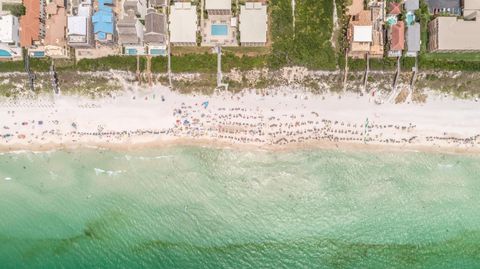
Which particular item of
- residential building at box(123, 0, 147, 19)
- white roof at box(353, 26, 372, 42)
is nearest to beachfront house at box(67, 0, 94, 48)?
residential building at box(123, 0, 147, 19)

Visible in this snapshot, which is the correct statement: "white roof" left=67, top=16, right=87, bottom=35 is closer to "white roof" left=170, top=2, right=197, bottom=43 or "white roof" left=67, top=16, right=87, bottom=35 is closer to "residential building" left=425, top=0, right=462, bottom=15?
"white roof" left=170, top=2, right=197, bottom=43

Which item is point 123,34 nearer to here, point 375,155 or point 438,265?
point 375,155

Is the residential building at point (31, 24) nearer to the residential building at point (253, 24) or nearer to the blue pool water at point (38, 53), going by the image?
the blue pool water at point (38, 53)

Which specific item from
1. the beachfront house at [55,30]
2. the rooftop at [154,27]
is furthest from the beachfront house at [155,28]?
the beachfront house at [55,30]

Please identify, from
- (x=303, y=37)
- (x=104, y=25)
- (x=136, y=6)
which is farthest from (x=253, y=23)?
(x=104, y=25)

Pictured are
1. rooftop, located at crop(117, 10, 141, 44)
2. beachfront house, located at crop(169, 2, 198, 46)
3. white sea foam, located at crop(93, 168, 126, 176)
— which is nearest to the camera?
rooftop, located at crop(117, 10, 141, 44)

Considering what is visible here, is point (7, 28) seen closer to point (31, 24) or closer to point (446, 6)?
point (31, 24)

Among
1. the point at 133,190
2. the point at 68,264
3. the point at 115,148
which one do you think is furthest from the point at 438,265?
the point at 68,264
